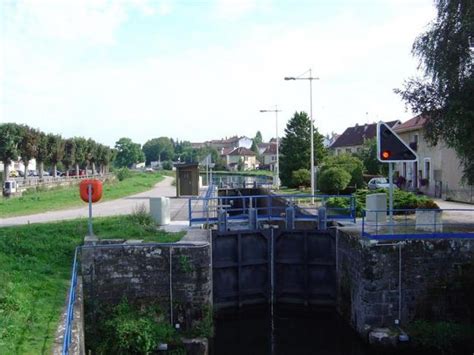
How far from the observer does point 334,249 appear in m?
15.7

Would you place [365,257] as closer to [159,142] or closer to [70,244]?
[70,244]

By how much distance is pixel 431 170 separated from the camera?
33.5m

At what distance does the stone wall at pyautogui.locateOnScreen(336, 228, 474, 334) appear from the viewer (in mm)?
12508

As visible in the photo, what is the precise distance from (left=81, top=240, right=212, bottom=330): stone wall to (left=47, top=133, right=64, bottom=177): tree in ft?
117

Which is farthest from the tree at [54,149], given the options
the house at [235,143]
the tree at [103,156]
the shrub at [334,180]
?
the house at [235,143]

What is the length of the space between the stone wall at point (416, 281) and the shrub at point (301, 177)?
27.3m

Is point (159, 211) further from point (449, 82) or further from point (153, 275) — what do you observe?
point (449, 82)

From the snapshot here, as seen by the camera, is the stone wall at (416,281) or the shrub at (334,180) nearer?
the stone wall at (416,281)

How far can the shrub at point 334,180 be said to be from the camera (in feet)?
99.8

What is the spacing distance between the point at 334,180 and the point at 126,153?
345ft

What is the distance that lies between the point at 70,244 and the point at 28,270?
2.35m

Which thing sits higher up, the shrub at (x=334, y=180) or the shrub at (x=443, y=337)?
the shrub at (x=334, y=180)

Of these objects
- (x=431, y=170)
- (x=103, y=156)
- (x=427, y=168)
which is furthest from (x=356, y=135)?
(x=431, y=170)

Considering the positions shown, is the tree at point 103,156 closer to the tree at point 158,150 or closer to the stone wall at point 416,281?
the stone wall at point 416,281
